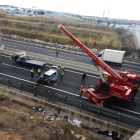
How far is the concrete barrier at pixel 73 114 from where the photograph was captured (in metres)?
9.42

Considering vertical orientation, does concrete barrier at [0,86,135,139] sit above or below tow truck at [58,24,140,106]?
below

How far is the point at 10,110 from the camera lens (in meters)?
10.5

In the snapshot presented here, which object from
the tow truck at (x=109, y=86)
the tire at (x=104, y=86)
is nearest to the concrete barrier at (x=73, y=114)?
the tow truck at (x=109, y=86)

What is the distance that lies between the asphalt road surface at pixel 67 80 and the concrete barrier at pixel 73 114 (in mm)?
2284

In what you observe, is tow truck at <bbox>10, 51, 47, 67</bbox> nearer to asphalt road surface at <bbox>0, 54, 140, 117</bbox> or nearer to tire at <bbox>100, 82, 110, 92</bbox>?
asphalt road surface at <bbox>0, 54, 140, 117</bbox>

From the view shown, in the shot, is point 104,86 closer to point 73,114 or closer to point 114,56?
point 73,114

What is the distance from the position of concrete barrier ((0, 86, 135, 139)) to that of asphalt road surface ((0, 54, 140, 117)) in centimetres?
228

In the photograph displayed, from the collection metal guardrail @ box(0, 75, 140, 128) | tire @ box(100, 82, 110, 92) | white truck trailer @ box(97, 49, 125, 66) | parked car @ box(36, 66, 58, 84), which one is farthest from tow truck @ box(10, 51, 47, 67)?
white truck trailer @ box(97, 49, 125, 66)

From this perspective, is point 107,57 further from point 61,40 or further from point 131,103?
point 61,40

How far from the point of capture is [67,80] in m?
16.5

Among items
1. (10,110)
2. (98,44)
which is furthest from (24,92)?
(98,44)

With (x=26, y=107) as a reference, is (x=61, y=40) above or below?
above

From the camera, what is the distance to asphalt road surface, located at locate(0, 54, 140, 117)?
470 inches

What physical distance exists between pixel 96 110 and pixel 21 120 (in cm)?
498
